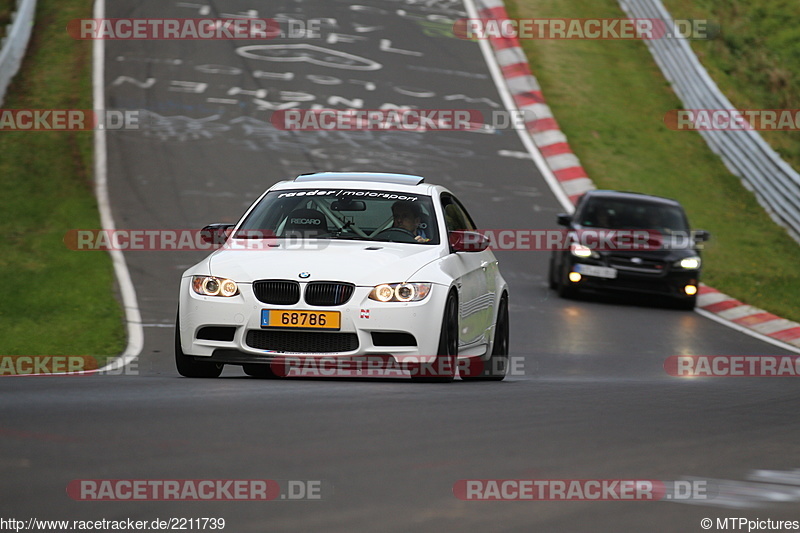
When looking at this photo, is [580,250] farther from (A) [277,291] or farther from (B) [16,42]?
(B) [16,42]

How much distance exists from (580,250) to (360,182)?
7.85 metres

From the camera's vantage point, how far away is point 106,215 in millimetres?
18422

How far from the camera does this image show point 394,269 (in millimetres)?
8828

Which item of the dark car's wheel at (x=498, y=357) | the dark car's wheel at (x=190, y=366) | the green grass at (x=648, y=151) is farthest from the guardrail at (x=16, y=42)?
the dark car's wheel at (x=190, y=366)

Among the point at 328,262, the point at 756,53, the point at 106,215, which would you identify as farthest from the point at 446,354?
the point at 756,53

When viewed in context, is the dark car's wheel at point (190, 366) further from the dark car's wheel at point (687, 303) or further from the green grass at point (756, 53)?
the green grass at point (756, 53)

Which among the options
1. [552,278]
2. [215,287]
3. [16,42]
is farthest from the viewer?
[16,42]

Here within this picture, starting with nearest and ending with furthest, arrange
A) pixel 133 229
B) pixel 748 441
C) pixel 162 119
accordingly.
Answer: pixel 748 441
pixel 133 229
pixel 162 119

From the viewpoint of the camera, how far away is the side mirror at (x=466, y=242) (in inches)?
381

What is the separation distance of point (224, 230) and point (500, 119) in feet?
55.0

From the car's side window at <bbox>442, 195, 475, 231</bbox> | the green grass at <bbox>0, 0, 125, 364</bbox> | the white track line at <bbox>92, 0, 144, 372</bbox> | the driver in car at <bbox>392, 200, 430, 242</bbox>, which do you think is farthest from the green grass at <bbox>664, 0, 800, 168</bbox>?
the driver in car at <bbox>392, 200, 430, 242</bbox>

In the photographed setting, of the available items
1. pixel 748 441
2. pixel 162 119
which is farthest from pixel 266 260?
pixel 162 119

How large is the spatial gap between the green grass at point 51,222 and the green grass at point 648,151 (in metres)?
8.87

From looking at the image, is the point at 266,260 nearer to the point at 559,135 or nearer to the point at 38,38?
the point at 559,135
